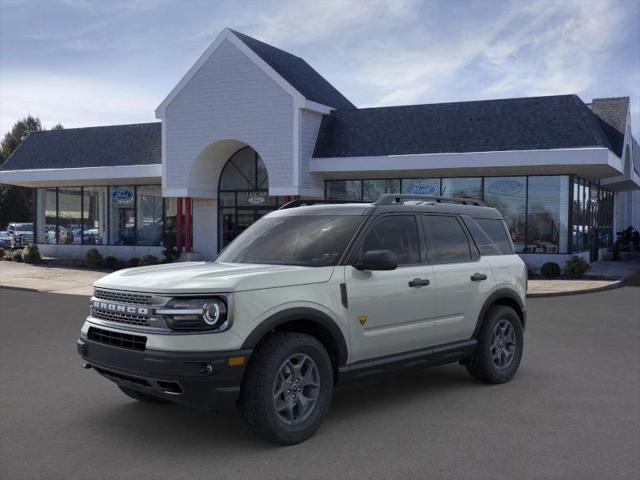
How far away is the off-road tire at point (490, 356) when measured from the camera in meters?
6.99

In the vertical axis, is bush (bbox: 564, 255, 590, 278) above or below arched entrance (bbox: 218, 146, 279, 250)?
below

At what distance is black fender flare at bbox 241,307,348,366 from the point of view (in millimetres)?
4918

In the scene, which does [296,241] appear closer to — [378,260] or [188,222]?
[378,260]

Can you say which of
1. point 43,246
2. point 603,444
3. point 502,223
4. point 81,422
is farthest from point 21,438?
point 43,246

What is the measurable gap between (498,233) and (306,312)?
11.1 feet

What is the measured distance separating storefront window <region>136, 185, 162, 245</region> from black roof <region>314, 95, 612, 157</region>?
27.8ft

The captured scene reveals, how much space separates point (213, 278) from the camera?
198 inches

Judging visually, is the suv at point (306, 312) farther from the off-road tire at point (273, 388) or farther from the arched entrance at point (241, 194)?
the arched entrance at point (241, 194)

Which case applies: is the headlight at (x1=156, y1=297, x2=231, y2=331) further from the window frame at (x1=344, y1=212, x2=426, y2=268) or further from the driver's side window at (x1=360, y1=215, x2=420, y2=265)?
the driver's side window at (x1=360, y1=215, x2=420, y2=265)

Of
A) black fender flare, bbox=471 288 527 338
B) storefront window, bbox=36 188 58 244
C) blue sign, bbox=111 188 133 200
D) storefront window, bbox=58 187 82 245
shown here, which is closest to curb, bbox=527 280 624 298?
black fender flare, bbox=471 288 527 338

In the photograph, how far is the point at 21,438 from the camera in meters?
5.31

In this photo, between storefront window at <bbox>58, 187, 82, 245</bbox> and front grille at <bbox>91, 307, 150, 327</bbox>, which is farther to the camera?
storefront window at <bbox>58, 187, 82, 245</bbox>

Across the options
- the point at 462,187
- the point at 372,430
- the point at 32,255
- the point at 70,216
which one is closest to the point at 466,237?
the point at 372,430

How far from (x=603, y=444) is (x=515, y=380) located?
7.28 ft
